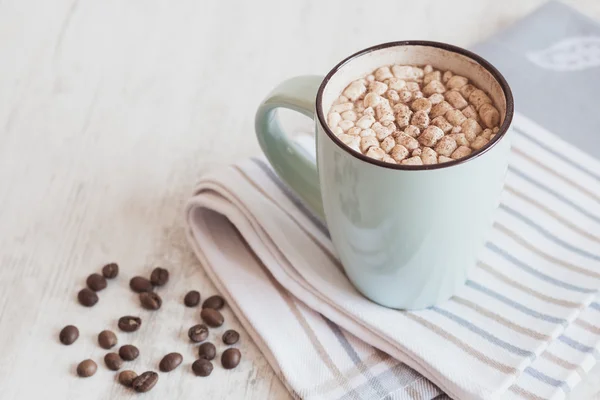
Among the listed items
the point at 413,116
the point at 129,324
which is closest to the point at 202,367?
the point at 129,324

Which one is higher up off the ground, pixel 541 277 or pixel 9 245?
pixel 541 277

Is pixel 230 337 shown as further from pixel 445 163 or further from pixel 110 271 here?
pixel 445 163

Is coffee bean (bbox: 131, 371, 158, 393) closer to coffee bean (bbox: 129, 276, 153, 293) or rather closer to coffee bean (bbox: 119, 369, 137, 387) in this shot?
coffee bean (bbox: 119, 369, 137, 387)

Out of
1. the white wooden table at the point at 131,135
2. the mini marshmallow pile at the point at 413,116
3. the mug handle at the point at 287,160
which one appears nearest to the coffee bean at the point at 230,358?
the white wooden table at the point at 131,135

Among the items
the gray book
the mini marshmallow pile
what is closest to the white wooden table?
the gray book

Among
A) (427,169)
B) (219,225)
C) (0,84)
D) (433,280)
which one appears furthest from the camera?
(0,84)

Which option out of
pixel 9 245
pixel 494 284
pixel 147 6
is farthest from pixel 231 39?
pixel 494 284

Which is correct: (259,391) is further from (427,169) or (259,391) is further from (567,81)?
(567,81)
